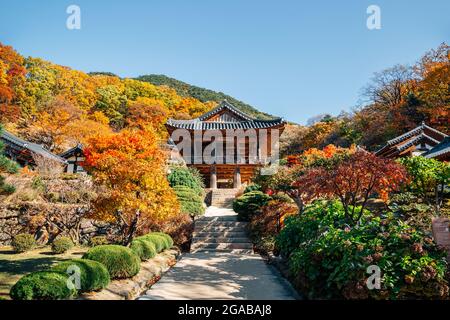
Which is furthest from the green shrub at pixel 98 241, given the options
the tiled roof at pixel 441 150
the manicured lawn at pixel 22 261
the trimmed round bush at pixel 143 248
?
the tiled roof at pixel 441 150

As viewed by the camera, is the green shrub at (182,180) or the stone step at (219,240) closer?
the stone step at (219,240)

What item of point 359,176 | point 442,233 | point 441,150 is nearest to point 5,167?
point 359,176

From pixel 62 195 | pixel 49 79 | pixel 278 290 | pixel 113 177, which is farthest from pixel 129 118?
pixel 278 290

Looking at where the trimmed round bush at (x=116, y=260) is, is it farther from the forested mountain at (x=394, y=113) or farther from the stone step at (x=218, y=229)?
the forested mountain at (x=394, y=113)

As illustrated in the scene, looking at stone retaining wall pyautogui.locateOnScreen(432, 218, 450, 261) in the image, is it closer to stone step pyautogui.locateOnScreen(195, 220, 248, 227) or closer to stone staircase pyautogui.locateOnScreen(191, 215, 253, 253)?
stone staircase pyautogui.locateOnScreen(191, 215, 253, 253)

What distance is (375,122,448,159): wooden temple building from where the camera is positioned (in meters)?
20.4

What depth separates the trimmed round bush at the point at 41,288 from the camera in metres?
3.98

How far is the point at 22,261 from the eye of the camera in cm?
930

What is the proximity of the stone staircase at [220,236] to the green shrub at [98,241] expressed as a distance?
136 inches

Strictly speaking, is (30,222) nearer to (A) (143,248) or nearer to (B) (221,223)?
(A) (143,248)

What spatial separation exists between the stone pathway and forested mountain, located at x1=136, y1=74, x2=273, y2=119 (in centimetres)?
5384

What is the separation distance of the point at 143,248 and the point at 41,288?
14.1 ft

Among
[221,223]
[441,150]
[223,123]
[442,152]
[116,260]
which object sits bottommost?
[221,223]

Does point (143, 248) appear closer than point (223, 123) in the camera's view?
Yes
